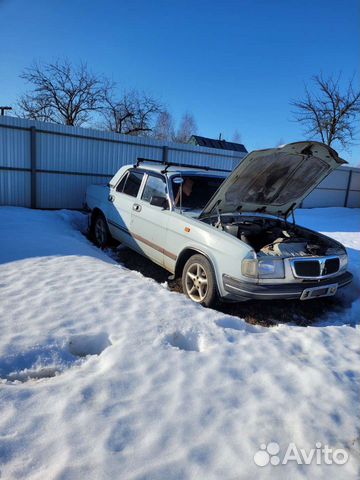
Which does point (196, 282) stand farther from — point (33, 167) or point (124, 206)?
point (33, 167)

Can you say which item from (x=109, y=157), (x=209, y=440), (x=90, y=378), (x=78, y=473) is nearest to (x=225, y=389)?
(x=209, y=440)

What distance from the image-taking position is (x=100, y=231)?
677 cm

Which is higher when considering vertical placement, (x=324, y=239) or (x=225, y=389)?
(x=324, y=239)

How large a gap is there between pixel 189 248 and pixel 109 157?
7.33 meters

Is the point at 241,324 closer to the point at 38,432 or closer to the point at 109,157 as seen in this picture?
the point at 38,432

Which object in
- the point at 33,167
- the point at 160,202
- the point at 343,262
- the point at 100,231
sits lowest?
the point at 100,231

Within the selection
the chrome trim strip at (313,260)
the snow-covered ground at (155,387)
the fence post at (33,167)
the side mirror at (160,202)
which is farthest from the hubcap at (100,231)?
the chrome trim strip at (313,260)

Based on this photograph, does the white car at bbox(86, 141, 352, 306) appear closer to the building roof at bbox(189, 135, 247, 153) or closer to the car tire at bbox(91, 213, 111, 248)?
the car tire at bbox(91, 213, 111, 248)

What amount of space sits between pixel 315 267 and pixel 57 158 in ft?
27.0

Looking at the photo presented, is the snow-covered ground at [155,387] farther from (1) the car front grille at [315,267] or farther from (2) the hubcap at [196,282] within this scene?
(1) the car front grille at [315,267]

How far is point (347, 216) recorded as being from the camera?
15516 millimetres

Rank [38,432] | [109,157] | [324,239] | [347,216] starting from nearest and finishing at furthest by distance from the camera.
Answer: [38,432], [324,239], [109,157], [347,216]

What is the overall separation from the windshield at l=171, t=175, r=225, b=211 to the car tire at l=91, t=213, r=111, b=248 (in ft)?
7.15

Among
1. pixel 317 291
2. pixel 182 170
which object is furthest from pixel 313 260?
pixel 182 170
